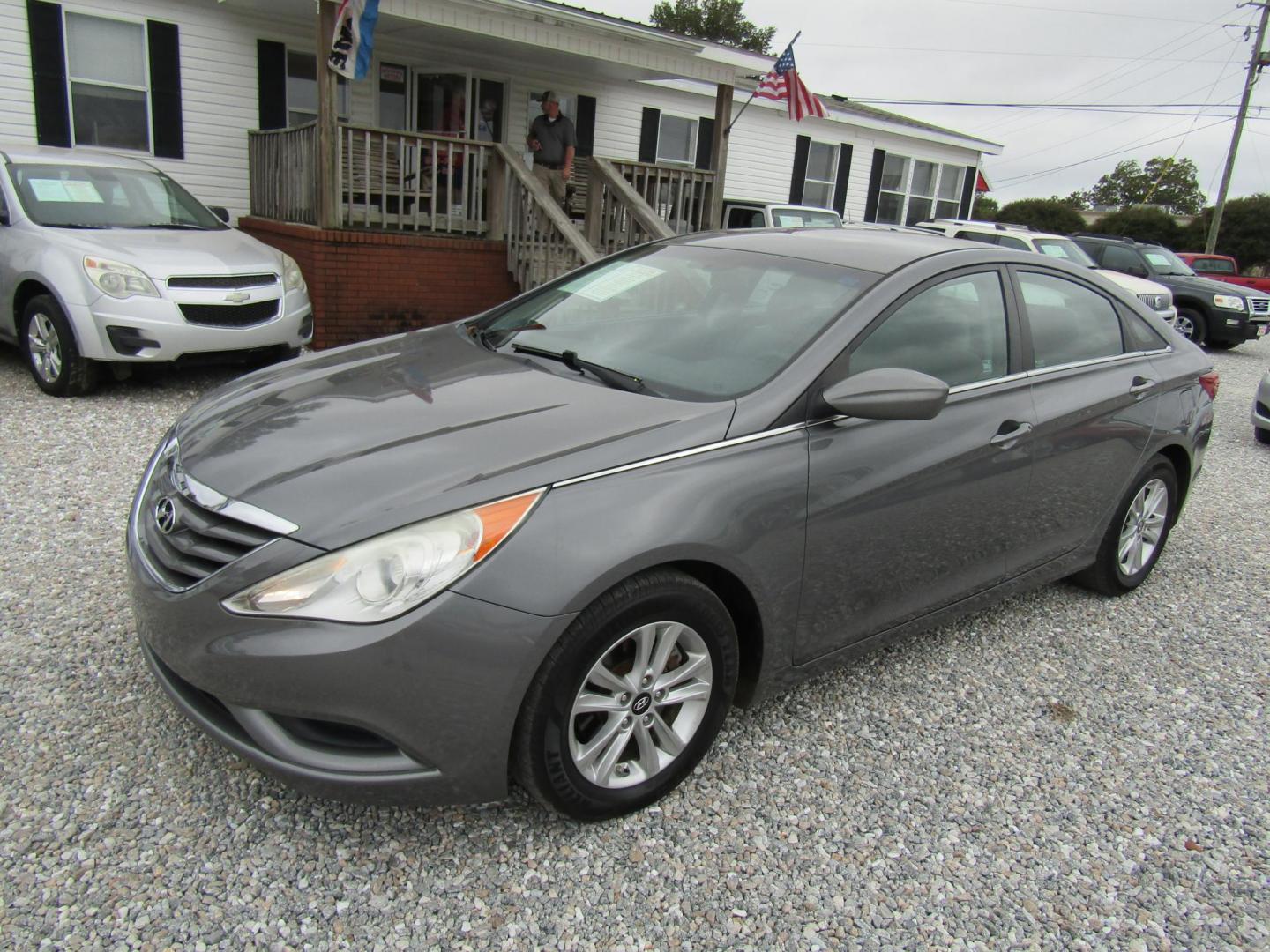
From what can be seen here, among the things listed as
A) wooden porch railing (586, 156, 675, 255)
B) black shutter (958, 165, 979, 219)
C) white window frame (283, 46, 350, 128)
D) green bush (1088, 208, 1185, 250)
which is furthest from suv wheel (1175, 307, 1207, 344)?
green bush (1088, 208, 1185, 250)

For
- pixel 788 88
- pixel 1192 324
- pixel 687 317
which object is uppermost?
pixel 788 88

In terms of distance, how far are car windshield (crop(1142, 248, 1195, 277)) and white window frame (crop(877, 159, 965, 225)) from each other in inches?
198

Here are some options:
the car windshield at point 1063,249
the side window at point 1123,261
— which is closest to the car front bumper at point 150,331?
the car windshield at point 1063,249

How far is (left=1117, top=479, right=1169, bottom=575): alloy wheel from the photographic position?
423 cm

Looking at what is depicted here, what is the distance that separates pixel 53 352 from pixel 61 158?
6.15 ft

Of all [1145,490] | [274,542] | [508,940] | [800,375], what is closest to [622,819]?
[508,940]

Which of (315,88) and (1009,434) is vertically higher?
(315,88)

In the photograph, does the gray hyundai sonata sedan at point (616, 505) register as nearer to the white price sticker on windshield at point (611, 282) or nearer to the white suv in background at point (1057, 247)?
the white price sticker on windshield at point (611, 282)

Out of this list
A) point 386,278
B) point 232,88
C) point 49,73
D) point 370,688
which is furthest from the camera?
point 232,88

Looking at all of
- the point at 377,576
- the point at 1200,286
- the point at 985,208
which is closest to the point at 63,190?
the point at 377,576

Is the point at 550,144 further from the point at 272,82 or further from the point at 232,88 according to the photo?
the point at 232,88

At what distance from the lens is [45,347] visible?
6.45 metres

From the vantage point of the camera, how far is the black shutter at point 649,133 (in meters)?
14.5

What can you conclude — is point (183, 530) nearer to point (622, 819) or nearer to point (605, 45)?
point (622, 819)
